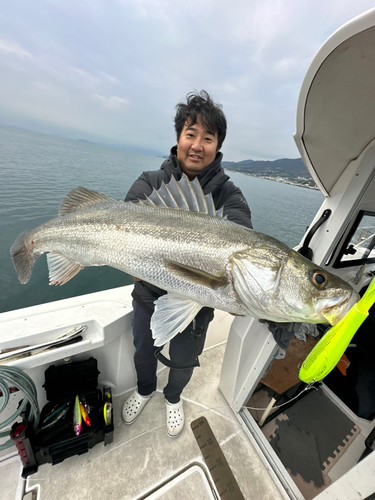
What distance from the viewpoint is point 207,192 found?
2107mm

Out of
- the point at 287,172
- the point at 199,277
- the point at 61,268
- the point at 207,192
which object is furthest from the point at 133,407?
the point at 287,172

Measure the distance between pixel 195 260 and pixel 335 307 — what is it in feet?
3.23

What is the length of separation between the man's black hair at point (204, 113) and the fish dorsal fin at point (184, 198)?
736 millimetres

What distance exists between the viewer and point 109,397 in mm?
2242

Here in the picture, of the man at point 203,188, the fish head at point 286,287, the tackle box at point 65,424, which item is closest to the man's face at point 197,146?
the man at point 203,188

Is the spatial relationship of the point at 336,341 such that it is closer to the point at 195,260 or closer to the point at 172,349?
the point at 195,260


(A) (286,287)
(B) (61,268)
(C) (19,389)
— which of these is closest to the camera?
(A) (286,287)

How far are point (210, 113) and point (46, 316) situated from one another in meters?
2.77

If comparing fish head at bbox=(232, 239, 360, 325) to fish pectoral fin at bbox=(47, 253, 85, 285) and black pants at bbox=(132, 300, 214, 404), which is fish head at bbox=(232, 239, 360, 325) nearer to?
black pants at bbox=(132, 300, 214, 404)

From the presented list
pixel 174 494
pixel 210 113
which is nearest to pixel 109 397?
pixel 174 494

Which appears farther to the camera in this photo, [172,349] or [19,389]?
[172,349]

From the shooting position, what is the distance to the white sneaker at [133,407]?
2363 millimetres

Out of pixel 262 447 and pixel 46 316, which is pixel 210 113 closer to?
pixel 46 316

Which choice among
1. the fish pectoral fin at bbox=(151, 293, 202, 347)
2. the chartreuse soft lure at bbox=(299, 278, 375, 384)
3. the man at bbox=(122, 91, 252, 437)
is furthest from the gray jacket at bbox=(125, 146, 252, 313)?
the chartreuse soft lure at bbox=(299, 278, 375, 384)
